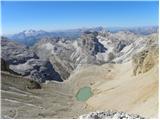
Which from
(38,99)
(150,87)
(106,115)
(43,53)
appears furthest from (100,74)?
(43,53)

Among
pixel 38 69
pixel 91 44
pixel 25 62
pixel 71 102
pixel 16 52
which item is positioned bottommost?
pixel 91 44

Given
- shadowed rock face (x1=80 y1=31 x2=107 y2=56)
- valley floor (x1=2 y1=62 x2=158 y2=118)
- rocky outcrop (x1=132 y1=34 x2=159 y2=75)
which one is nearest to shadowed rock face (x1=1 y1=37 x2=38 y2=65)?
shadowed rock face (x1=80 y1=31 x2=107 y2=56)

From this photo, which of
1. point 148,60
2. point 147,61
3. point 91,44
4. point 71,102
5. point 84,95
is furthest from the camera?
point 91,44

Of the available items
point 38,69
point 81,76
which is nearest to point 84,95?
point 81,76

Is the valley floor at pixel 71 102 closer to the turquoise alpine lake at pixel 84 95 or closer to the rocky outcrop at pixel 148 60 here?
the rocky outcrop at pixel 148 60

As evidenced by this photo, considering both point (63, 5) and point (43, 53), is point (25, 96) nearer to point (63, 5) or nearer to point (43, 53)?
point (63, 5)

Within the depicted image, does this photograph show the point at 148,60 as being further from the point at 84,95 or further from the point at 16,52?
the point at 16,52

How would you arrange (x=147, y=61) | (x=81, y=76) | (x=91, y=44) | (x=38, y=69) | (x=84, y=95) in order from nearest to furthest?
(x=147, y=61) → (x=84, y=95) → (x=81, y=76) → (x=38, y=69) → (x=91, y=44)

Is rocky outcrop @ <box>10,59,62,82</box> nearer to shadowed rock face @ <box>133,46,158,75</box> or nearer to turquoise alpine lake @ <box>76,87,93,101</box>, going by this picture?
turquoise alpine lake @ <box>76,87,93,101</box>

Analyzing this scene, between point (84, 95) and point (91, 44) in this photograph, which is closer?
point (84, 95)

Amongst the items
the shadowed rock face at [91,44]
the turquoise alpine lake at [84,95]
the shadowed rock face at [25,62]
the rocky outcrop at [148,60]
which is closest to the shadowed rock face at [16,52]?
the shadowed rock face at [25,62]

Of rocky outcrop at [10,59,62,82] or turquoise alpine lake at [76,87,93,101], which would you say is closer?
turquoise alpine lake at [76,87,93,101]
